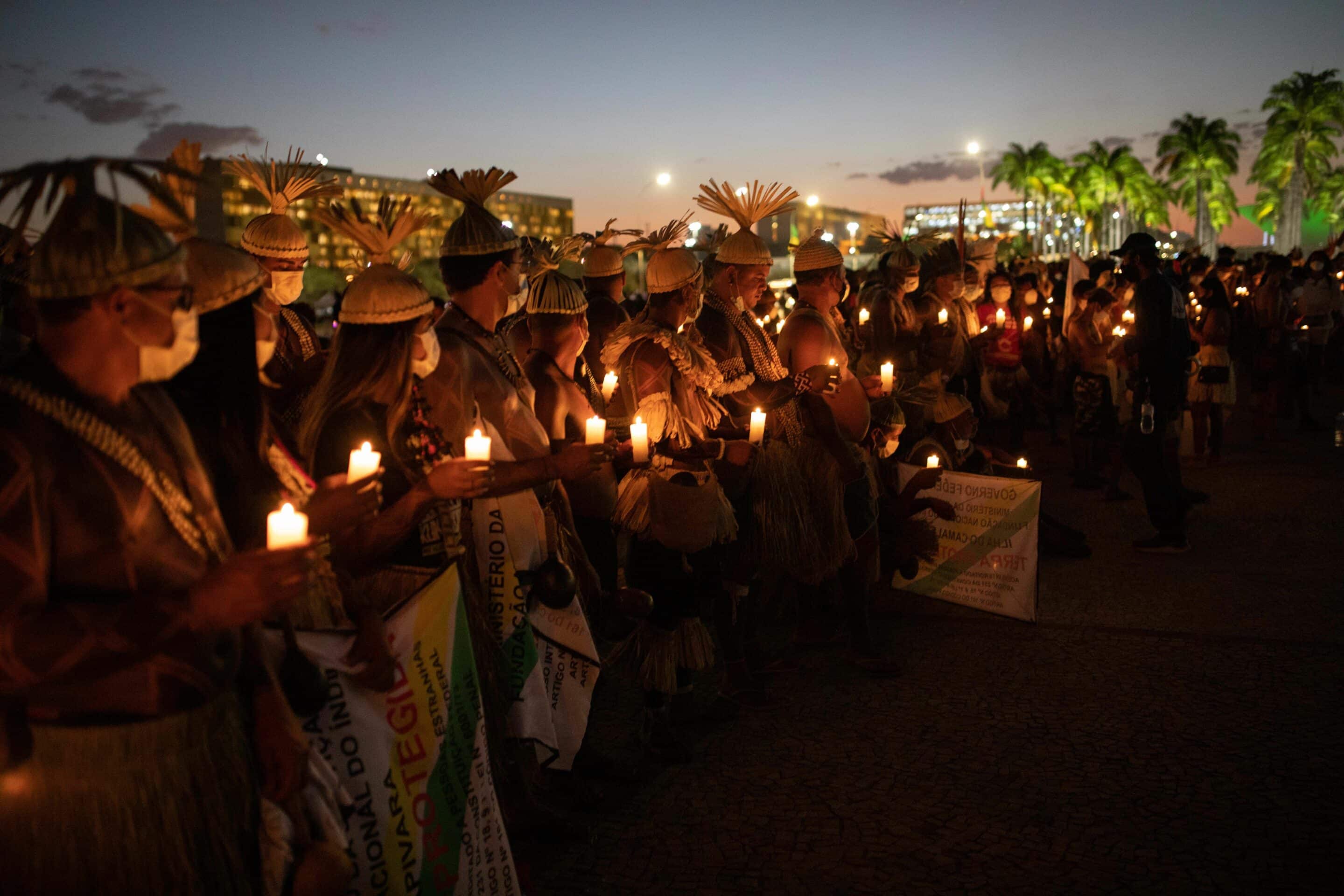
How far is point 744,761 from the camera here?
4.55 metres

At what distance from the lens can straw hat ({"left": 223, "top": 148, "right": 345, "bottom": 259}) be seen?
15.1 ft

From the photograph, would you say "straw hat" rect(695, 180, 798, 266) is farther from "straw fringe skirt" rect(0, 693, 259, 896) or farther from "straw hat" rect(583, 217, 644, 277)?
"straw fringe skirt" rect(0, 693, 259, 896)

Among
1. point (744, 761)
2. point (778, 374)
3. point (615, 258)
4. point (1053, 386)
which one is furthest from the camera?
point (1053, 386)

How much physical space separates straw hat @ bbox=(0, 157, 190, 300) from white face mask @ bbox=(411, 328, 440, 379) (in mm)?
1184

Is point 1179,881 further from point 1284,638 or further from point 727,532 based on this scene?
point 1284,638

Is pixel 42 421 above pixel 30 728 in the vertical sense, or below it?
above

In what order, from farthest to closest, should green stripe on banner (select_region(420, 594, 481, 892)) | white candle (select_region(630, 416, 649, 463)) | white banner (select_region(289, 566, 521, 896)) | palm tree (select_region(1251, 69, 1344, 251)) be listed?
1. palm tree (select_region(1251, 69, 1344, 251))
2. white candle (select_region(630, 416, 649, 463))
3. green stripe on banner (select_region(420, 594, 481, 892))
4. white banner (select_region(289, 566, 521, 896))

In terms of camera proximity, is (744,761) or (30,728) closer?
(30,728)

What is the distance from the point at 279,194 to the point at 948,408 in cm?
451

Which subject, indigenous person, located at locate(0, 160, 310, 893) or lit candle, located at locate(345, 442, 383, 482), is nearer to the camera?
indigenous person, located at locate(0, 160, 310, 893)

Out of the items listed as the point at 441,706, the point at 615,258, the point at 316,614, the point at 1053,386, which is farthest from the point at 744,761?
the point at 1053,386

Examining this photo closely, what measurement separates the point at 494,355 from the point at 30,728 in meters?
2.06

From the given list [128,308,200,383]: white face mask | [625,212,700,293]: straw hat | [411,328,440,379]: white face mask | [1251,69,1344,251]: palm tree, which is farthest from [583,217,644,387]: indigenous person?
[1251,69,1344,251]: palm tree

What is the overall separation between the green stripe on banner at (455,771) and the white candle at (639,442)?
1.12m
